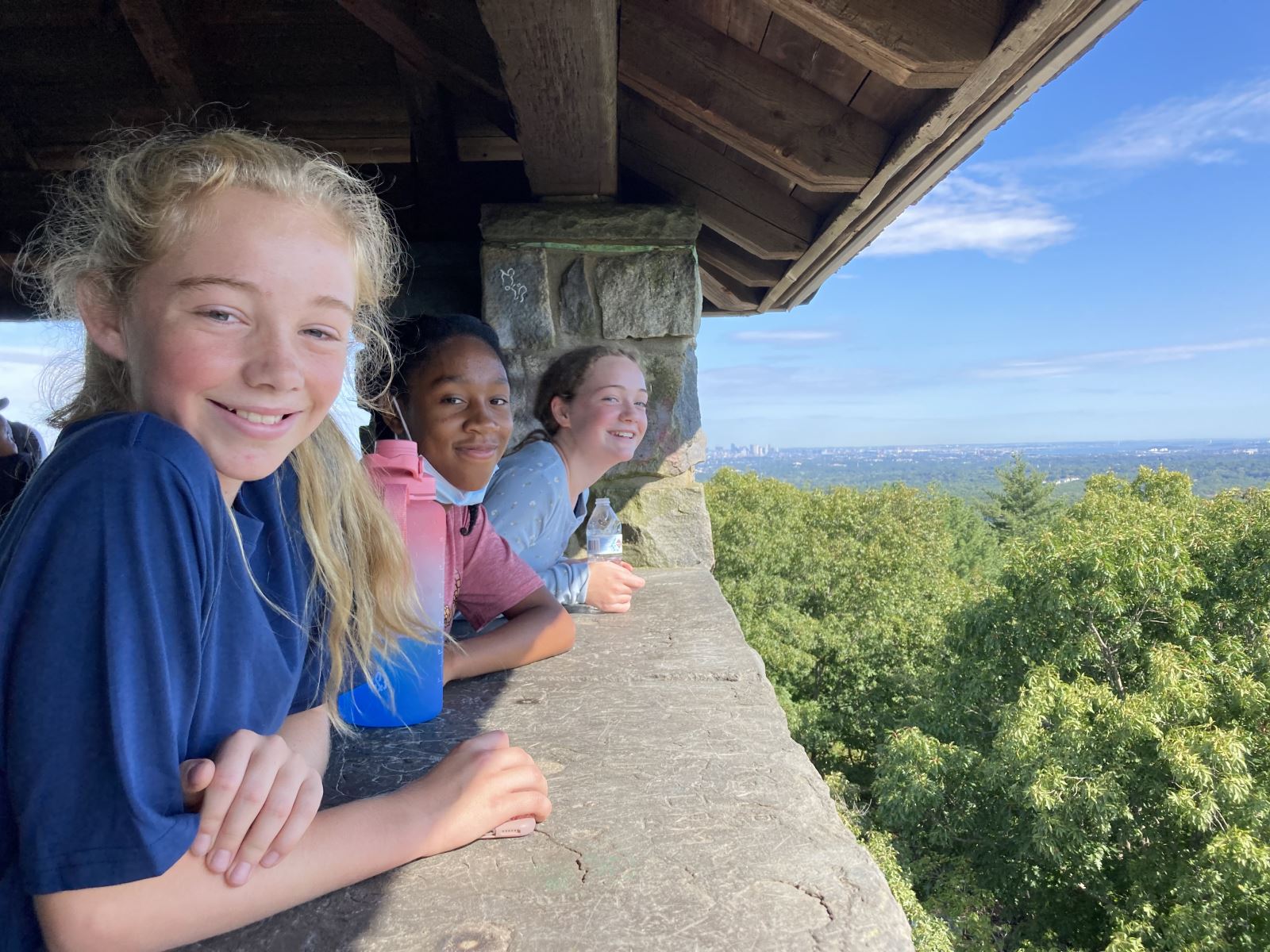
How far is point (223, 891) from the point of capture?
80 cm

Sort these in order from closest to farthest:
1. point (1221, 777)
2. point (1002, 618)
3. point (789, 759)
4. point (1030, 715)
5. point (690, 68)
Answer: point (789, 759) → point (690, 68) → point (1221, 777) → point (1030, 715) → point (1002, 618)

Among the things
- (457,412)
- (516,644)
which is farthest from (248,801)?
(457,412)

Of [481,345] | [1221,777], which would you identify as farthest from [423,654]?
Result: [1221,777]

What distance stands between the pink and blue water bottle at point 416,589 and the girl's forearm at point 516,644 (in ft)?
0.57

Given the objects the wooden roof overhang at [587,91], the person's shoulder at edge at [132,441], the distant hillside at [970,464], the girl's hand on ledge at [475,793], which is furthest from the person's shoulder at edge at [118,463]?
the distant hillside at [970,464]

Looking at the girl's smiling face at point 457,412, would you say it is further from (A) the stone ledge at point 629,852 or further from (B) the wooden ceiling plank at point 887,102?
(B) the wooden ceiling plank at point 887,102

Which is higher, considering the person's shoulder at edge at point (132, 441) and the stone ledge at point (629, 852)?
the person's shoulder at edge at point (132, 441)

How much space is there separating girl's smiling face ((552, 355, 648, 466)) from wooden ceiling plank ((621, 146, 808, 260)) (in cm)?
75

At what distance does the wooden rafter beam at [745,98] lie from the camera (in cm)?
211

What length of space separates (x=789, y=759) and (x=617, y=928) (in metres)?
0.51

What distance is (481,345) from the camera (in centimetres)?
194

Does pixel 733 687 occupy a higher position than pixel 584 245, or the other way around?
pixel 584 245

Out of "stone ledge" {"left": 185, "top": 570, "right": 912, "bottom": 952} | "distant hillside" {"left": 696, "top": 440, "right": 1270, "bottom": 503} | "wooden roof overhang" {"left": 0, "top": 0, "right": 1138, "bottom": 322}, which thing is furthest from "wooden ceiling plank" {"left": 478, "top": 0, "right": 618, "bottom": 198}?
"distant hillside" {"left": 696, "top": 440, "right": 1270, "bottom": 503}

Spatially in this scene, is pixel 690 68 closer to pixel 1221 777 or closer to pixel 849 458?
pixel 1221 777
